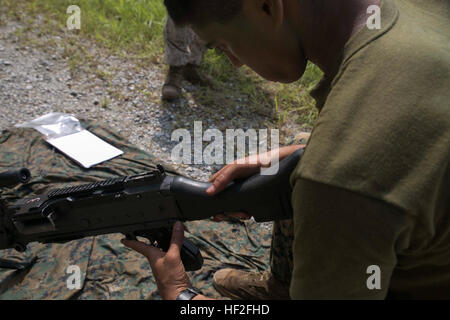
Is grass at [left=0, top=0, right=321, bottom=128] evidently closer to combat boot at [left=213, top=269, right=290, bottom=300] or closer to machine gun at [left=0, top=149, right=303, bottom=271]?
combat boot at [left=213, top=269, right=290, bottom=300]

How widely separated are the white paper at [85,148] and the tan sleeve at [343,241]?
2.54m

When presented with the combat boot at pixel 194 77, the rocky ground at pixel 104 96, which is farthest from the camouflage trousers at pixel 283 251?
the combat boot at pixel 194 77

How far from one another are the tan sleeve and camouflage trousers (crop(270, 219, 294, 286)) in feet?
2.44

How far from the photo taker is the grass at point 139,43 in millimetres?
4516

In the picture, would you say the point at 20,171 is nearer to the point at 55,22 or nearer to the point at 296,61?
the point at 296,61

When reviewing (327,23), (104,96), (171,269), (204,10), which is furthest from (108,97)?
(327,23)

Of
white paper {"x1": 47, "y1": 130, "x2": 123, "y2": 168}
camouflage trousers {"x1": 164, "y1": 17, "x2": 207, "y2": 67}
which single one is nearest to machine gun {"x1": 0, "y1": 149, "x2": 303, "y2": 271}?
white paper {"x1": 47, "y1": 130, "x2": 123, "y2": 168}

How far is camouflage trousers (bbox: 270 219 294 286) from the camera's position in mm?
1758

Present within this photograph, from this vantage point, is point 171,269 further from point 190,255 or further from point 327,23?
point 327,23

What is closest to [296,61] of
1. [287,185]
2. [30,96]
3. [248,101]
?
[287,185]

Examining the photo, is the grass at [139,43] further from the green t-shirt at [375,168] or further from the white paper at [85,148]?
the green t-shirt at [375,168]

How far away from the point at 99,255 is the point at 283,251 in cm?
133

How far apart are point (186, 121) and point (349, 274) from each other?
326 centimetres
